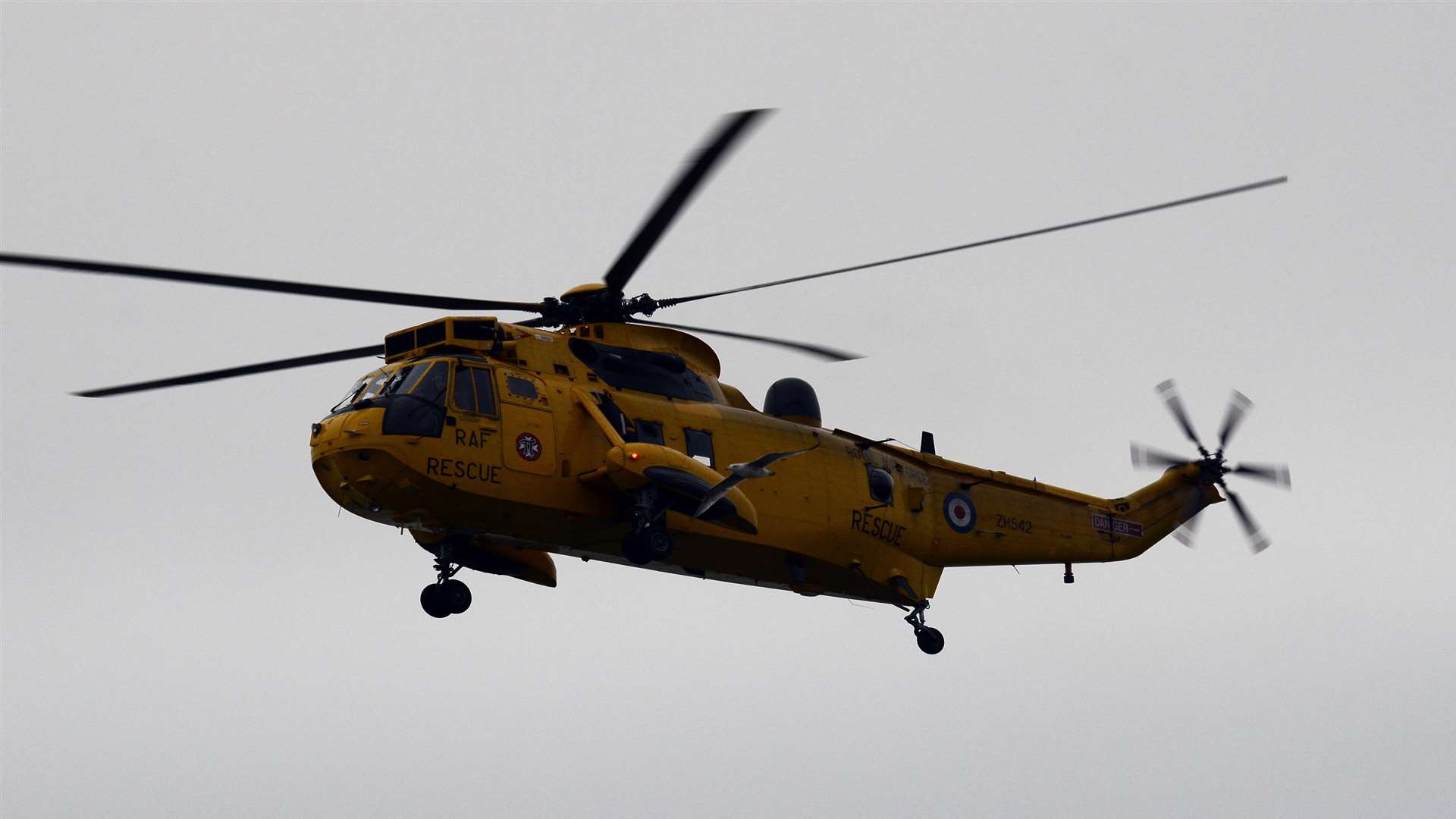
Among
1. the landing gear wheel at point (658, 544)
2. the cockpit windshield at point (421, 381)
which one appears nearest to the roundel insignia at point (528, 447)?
the cockpit windshield at point (421, 381)

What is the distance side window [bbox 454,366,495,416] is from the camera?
22.0 m

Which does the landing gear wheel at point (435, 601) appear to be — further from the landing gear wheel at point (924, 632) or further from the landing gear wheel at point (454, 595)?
→ the landing gear wheel at point (924, 632)

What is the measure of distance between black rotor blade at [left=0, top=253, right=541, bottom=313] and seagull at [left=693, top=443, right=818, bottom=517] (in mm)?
4011

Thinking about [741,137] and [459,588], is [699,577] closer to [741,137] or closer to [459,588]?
[459,588]

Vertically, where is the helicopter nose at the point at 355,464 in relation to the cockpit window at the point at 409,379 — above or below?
below

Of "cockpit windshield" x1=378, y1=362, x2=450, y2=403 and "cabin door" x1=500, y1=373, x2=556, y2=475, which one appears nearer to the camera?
"cockpit windshield" x1=378, y1=362, x2=450, y2=403

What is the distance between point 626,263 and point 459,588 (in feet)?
17.9

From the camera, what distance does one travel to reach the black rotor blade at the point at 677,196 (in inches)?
729

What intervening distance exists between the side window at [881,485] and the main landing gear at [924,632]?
1.93m

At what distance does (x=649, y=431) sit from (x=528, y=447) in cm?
224

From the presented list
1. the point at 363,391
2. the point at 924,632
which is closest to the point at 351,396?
the point at 363,391

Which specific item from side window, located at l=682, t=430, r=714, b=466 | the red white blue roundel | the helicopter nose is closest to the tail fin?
the red white blue roundel

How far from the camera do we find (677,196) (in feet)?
66.0

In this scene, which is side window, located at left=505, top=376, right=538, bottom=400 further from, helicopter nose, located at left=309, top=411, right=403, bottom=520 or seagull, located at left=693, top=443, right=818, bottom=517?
seagull, located at left=693, top=443, right=818, bottom=517
